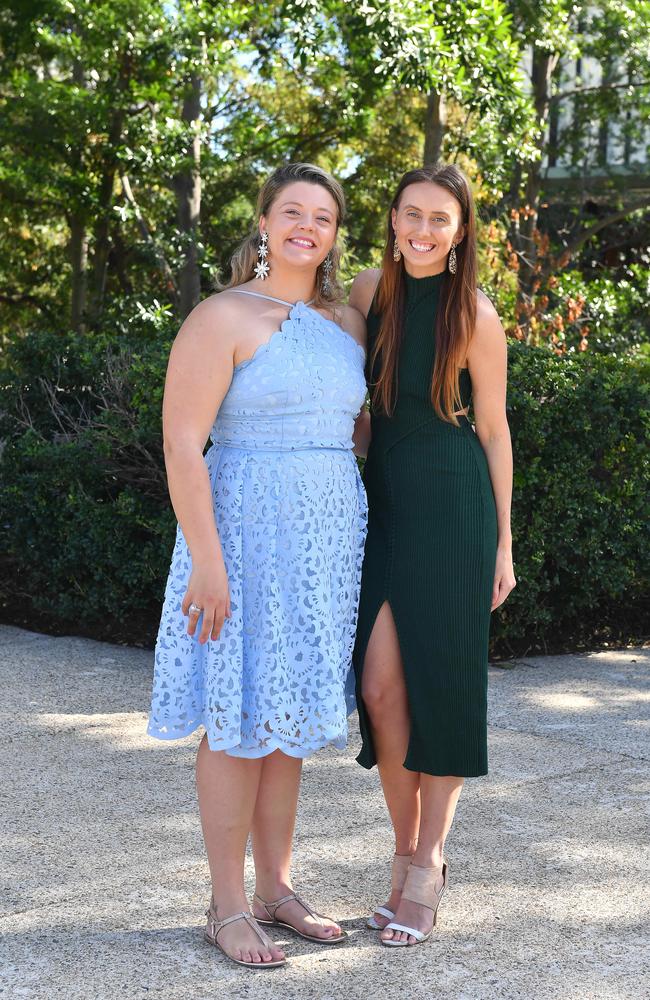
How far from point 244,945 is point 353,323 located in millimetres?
1549

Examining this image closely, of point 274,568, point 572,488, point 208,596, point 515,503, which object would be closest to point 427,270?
point 274,568

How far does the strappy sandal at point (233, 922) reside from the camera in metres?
Result: 2.70

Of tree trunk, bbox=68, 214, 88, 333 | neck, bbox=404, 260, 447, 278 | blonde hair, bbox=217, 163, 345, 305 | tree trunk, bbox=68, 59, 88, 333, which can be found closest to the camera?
blonde hair, bbox=217, 163, 345, 305

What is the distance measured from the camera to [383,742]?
2963 millimetres

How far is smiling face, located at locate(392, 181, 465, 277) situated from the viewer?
2.90m

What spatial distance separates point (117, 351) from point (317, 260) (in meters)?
4.01

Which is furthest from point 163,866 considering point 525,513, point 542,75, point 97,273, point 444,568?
point 542,75

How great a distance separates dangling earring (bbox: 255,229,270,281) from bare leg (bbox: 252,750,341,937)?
46.4 inches

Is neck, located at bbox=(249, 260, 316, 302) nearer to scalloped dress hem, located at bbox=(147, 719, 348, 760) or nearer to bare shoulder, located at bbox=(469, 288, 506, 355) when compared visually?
bare shoulder, located at bbox=(469, 288, 506, 355)

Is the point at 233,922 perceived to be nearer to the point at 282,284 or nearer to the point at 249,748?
the point at 249,748

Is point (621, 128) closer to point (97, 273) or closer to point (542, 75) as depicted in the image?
point (542, 75)

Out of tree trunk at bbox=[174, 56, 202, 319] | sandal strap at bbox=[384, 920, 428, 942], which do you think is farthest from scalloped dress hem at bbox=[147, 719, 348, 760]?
tree trunk at bbox=[174, 56, 202, 319]

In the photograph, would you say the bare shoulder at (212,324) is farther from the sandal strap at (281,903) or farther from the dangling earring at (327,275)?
the sandal strap at (281,903)

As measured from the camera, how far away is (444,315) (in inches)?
115
